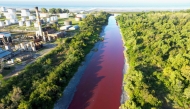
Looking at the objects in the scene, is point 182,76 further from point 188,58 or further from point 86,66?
point 86,66

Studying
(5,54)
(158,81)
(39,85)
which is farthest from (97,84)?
(5,54)

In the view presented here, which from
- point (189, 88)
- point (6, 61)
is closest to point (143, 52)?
point (189, 88)

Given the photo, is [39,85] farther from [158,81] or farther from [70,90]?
[158,81]

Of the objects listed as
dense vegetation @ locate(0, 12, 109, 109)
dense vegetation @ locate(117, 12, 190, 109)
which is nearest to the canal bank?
dense vegetation @ locate(0, 12, 109, 109)

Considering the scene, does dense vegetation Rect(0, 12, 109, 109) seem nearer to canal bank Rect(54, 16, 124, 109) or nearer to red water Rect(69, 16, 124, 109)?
canal bank Rect(54, 16, 124, 109)

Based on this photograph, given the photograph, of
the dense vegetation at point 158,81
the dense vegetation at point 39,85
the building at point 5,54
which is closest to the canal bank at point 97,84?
the dense vegetation at point 39,85

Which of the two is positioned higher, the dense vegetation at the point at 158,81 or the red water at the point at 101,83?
the dense vegetation at the point at 158,81

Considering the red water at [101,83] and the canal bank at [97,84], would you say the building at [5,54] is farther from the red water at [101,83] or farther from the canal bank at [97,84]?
the red water at [101,83]
